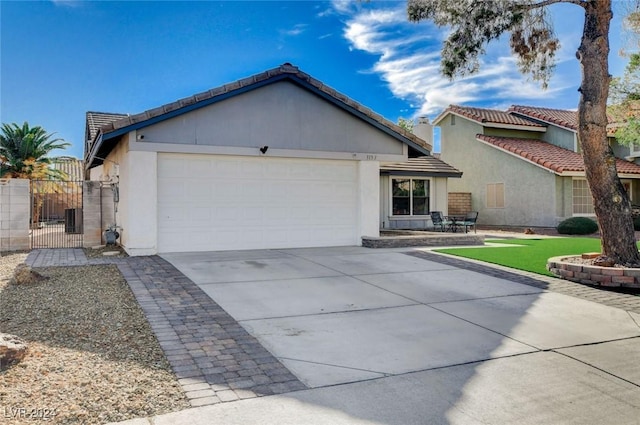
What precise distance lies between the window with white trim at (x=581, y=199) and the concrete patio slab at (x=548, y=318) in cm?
1740

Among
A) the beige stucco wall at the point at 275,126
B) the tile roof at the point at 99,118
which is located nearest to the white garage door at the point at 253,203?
the beige stucco wall at the point at 275,126

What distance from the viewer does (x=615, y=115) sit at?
759 inches

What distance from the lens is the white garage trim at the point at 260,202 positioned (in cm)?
1241

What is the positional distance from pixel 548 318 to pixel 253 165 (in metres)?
8.92

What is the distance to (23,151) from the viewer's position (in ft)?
92.3

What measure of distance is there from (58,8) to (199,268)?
10795mm

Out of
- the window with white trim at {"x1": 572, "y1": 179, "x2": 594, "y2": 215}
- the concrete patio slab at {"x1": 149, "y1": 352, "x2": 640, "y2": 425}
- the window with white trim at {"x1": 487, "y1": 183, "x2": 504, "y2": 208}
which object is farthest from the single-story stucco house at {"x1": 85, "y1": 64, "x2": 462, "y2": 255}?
the window with white trim at {"x1": 572, "y1": 179, "x2": 594, "y2": 215}

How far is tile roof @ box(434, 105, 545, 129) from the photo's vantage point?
84.8 feet

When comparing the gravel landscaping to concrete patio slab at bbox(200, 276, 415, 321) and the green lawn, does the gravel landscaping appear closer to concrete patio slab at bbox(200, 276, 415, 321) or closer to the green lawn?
concrete patio slab at bbox(200, 276, 415, 321)

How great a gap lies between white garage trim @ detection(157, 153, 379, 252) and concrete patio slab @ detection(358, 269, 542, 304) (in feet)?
15.8

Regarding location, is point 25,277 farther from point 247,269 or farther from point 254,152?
point 254,152

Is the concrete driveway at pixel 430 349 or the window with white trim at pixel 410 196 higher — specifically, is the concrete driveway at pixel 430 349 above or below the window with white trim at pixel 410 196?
below

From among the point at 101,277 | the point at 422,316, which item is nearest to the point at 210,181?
the point at 101,277

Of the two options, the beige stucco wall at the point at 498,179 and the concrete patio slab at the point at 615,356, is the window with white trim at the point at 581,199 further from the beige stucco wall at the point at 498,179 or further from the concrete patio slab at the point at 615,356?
the concrete patio slab at the point at 615,356
